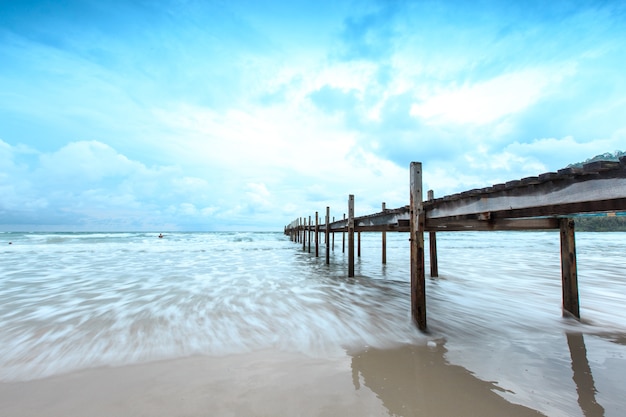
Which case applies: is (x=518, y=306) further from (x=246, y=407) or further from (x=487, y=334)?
(x=246, y=407)

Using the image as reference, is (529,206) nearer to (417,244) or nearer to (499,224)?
(417,244)

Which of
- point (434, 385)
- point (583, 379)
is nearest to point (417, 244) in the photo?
point (434, 385)

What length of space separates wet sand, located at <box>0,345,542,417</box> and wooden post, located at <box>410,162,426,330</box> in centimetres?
109

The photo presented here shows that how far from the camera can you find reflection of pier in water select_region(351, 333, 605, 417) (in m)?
2.46

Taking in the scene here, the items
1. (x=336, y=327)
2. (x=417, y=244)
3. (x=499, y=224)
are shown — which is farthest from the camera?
(x=499, y=224)

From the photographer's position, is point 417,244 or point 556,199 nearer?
point 556,199

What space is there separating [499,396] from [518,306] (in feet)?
14.7

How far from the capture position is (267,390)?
281 cm

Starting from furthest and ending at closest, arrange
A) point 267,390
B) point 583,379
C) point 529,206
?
point 529,206
point 583,379
point 267,390

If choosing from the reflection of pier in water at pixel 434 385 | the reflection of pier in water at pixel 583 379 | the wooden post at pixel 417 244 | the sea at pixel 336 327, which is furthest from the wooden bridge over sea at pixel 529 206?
the reflection of pier in water at pixel 583 379

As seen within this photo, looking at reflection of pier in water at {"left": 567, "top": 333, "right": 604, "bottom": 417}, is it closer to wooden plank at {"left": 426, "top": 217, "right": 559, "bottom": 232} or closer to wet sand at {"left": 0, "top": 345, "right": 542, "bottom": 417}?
wet sand at {"left": 0, "top": 345, "right": 542, "bottom": 417}

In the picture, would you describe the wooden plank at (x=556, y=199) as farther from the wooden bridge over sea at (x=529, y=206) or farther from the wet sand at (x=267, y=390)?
the wet sand at (x=267, y=390)

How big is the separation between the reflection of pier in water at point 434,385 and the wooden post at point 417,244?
823 millimetres

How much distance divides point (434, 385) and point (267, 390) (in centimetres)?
167
